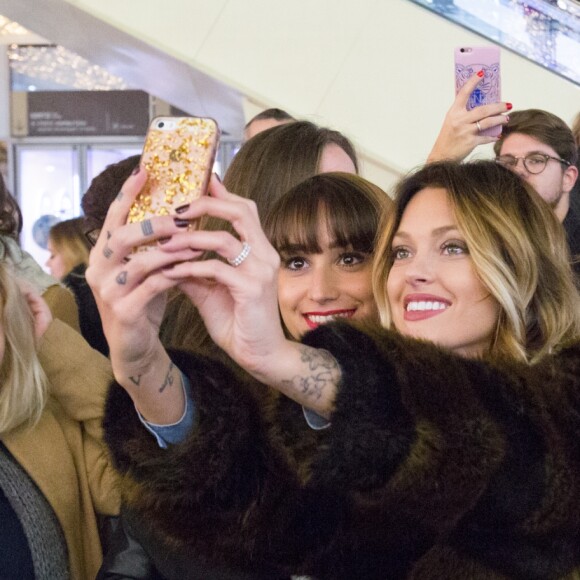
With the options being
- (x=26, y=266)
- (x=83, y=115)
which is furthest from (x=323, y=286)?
(x=83, y=115)

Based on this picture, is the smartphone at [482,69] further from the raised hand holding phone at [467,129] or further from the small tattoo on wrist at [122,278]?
the small tattoo on wrist at [122,278]

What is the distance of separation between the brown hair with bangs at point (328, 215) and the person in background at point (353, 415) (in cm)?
33

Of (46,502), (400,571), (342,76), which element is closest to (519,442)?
(400,571)

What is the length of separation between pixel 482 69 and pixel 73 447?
5.82 feet

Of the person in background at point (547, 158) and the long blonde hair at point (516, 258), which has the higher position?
the long blonde hair at point (516, 258)

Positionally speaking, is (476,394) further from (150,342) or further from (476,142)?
(476,142)

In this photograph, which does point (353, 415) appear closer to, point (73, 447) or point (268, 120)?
point (73, 447)

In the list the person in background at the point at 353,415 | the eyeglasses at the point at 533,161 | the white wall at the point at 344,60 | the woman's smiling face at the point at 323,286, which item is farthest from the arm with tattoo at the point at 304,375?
the white wall at the point at 344,60

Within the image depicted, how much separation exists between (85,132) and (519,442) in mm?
10754

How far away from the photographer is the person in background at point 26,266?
2674 mm

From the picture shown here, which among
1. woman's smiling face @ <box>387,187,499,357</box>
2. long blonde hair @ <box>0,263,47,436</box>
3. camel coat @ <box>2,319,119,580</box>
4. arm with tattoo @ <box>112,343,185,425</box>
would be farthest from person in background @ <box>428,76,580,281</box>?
arm with tattoo @ <box>112,343,185,425</box>

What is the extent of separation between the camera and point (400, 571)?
1638mm

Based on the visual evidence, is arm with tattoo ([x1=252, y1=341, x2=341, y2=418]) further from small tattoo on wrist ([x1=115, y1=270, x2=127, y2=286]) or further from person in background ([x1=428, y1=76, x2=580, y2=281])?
person in background ([x1=428, y1=76, x2=580, y2=281])

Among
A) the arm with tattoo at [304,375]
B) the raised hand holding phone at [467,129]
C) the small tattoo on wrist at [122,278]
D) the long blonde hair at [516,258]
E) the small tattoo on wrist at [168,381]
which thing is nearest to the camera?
the small tattoo on wrist at [122,278]
